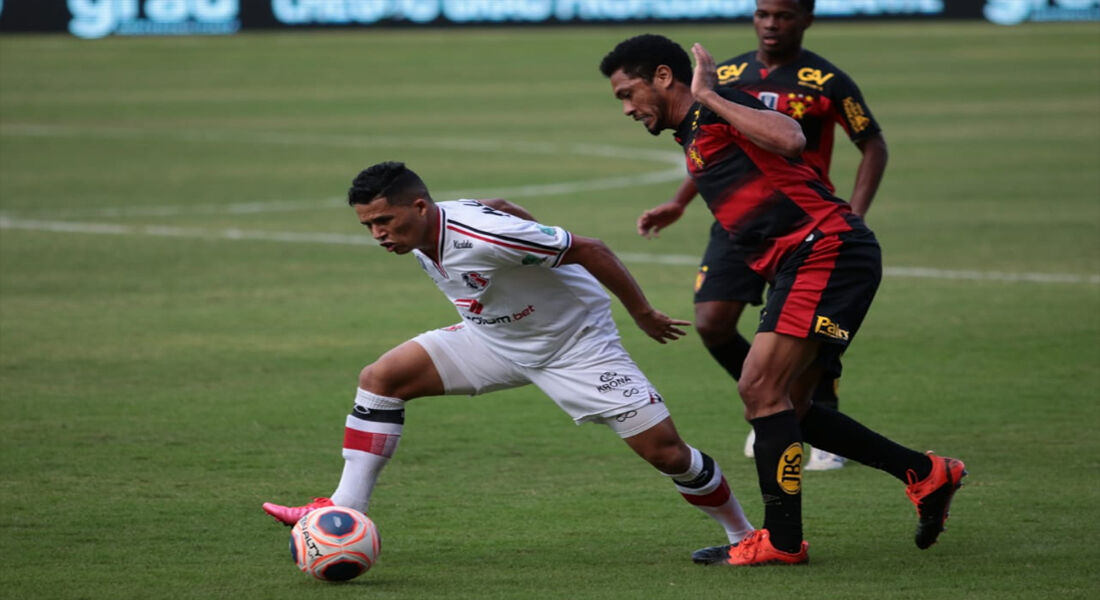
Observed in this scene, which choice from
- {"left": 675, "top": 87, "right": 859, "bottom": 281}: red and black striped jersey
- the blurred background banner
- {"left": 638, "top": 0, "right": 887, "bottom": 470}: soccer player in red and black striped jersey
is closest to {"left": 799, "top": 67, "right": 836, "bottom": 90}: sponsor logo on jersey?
{"left": 638, "top": 0, "right": 887, "bottom": 470}: soccer player in red and black striped jersey

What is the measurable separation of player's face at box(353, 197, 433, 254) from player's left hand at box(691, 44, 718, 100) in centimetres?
109

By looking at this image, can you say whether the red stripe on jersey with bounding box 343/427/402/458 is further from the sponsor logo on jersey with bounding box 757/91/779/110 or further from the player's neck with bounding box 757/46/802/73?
the player's neck with bounding box 757/46/802/73

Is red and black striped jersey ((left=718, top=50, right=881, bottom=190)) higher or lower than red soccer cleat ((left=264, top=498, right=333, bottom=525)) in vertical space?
higher

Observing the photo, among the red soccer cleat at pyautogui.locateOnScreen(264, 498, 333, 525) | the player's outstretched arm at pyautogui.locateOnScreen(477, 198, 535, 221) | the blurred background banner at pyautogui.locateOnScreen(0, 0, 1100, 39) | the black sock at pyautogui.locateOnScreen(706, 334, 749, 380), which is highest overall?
the player's outstretched arm at pyautogui.locateOnScreen(477, 198, 535, 221)

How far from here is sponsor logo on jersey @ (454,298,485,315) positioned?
6242mm

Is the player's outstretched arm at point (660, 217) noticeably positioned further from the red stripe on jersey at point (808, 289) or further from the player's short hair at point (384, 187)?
the player's short hair at point (384, 187)

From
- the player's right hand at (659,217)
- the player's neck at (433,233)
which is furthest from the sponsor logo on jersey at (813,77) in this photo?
the player's neck at (433,233)

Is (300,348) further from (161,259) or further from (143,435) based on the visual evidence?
(161,259)

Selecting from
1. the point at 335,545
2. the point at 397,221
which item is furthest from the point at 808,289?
the point at 335,545

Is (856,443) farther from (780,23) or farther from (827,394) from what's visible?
(780,23)

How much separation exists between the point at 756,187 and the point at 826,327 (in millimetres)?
610

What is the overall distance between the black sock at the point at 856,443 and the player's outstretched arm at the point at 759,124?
1.18 metres

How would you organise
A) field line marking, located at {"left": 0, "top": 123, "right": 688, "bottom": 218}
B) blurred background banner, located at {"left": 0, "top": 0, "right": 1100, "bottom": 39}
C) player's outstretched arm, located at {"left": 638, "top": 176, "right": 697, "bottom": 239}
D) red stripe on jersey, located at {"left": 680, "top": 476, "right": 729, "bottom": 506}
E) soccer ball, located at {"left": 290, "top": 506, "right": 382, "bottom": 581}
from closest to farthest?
1. soccer ball, located at {"left": 290, "top": 506, "right": 382, "bottom": 581}
2. red stripe on jersey, located at {"left": 680, "top": 476, "right": 729, "bottom": 506}
3. player's outstretched arm, located at {"left": 638, "top": 176, "right": 697, "bottom": 239}
4. field line marking, located at {"left": 0, "top": 123, "right": 688, "bottom": 218}
5. blurred background banner, located at {"left": 0, "top": 0, "right": 1100, "bottom": 39}

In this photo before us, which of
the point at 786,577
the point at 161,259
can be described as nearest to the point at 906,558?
the point at 786,577
